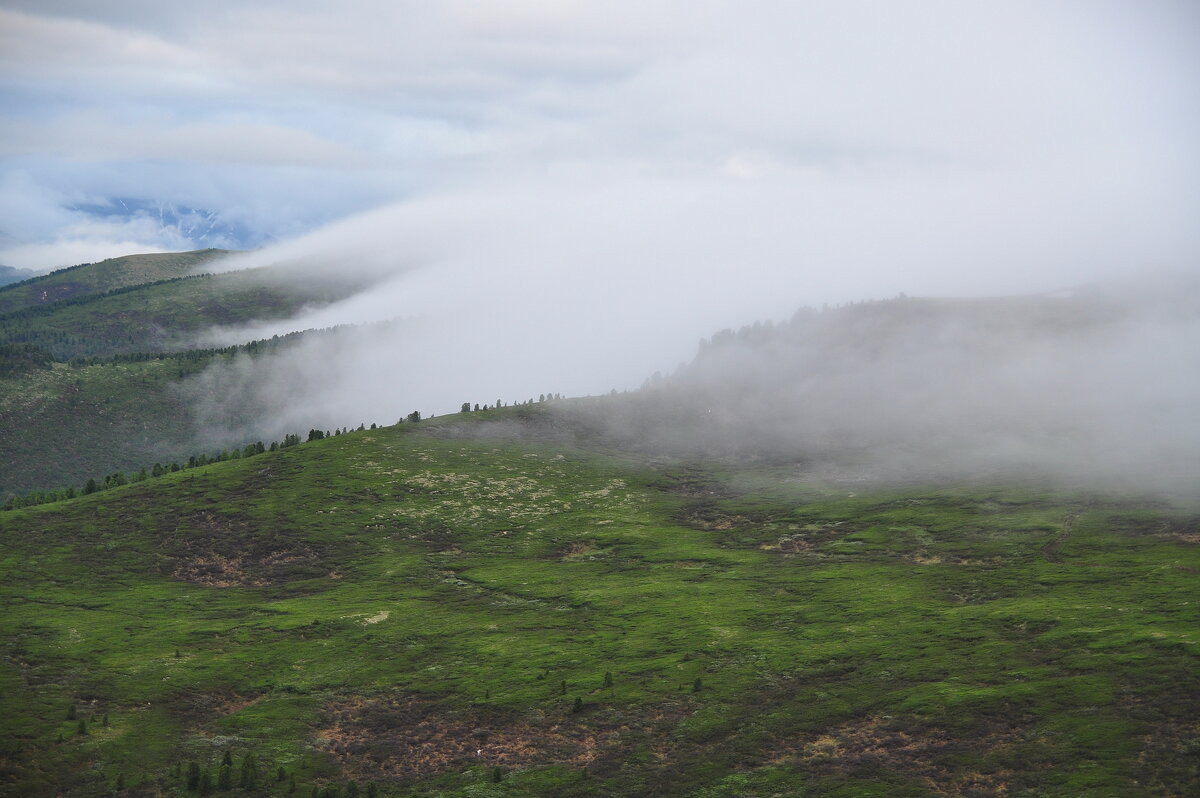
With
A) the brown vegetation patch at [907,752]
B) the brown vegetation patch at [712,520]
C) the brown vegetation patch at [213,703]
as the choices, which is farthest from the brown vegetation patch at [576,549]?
the brown vegetation patch at [907,752]

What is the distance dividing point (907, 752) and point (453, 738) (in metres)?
42.5

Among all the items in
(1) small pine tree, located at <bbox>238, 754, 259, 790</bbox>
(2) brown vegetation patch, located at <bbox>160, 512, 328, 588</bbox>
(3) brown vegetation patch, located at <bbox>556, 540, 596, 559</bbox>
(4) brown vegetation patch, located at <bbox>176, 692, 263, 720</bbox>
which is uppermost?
(2) brown vegetation patch, located at <bbox>160, 512, 328, 588</bbox>

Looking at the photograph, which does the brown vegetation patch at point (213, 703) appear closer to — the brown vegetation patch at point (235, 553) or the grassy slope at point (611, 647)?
the grassy slope at point (611, 647)

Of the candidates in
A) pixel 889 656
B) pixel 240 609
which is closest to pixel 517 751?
pixel 889 656

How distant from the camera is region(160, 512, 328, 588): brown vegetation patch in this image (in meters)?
155

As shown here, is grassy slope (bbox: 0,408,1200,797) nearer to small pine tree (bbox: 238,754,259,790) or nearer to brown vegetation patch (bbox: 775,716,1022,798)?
brown vegetation patch (bbox: 775,716,1022,798)

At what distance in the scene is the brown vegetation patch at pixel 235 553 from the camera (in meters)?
155

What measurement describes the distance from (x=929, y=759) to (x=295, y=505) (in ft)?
461

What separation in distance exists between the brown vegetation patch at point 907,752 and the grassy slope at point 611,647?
296mm

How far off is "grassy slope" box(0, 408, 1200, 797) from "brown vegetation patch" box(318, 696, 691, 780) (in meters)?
0.38

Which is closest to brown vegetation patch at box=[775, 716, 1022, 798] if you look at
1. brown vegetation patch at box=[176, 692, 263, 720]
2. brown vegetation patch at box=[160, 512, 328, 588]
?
brown vegetation patch at box=[176, 692, 263, 720]

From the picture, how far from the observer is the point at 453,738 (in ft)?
305

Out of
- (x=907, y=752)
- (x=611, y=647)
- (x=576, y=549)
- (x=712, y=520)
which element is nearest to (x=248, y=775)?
(x=611, y=647)

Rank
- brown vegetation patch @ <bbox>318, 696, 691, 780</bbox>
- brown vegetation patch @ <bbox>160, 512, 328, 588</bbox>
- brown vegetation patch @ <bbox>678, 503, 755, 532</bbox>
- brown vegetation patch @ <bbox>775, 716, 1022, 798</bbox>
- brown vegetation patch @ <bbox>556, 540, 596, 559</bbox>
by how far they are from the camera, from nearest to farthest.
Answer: brown vegetation patch @ <bbox>775, 716, 1022, 798</bbox> → brown vegetation patch @ <bbox>318, 696, 691, 780</bbox> → brown vegetation patch @ <bbox>160, 512, 328, 588</bbox> → brown vegetation patch @ <bbox>556, 540, 596, 559</bbox> → brown vegetation patch @ <bbox>678, 503, 755, 532</bbox>
